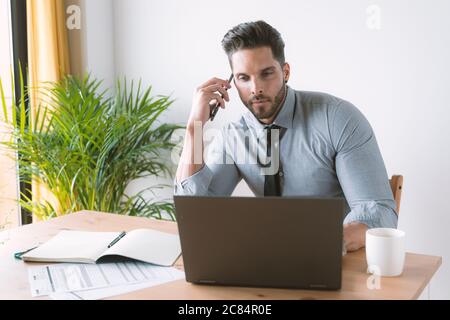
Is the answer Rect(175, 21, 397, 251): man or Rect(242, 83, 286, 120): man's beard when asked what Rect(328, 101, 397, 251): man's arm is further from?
Rect(242, 83, 286, 120): man's beard

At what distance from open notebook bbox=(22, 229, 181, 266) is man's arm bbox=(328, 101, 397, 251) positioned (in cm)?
47

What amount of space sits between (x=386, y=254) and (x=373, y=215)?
357 mm

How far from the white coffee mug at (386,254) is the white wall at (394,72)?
141 centimetres

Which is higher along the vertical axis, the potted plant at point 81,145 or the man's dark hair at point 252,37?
the man's dark hair at point 252,37

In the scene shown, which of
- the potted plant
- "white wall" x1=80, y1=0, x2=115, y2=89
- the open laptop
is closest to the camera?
the open laptop

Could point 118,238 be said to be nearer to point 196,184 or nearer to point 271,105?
point 196,184

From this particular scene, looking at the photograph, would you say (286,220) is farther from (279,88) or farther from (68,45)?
(68,45)

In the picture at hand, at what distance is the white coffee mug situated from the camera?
4.11 feet

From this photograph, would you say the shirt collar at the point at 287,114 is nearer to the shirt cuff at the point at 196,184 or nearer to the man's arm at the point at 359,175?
the man's arm at the point at 359,175

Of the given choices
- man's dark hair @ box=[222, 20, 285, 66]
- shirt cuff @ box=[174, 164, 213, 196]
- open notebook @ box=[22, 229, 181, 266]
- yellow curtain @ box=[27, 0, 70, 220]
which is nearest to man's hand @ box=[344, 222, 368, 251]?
open notebook @ box=[22, 229, 181, 266]

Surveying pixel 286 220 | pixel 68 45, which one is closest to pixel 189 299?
pixel 286 220

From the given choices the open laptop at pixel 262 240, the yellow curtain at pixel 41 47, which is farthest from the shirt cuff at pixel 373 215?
the yellow curtain at pixel 41 47

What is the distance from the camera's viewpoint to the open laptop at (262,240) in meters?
1.13

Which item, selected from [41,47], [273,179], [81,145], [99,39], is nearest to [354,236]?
[273,179]
